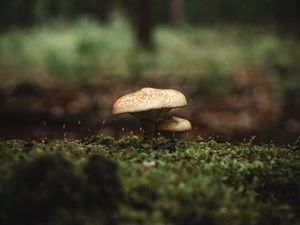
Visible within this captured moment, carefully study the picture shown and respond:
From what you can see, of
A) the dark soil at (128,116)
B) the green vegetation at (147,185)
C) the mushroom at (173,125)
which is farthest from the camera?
the dark soil at (128,116)

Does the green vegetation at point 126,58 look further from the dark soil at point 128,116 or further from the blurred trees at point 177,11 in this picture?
the blurred trees at point 177,11

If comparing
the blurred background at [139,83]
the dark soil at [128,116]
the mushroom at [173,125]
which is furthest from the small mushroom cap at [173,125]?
the dark soil at [128,116]

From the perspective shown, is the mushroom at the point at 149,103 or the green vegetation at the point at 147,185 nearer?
the green vegetation at the point at 147,185

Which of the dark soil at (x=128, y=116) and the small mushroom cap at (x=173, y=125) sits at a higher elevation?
the small mushroom cap at (x=173, y=125)

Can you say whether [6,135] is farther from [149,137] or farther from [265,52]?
[265,52]

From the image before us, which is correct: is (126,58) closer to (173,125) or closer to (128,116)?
(128,116)

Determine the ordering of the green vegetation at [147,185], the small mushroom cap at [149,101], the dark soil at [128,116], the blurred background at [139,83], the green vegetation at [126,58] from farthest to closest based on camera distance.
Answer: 1. the green vegetation at [126,58]
2. the blurred background at [139,83]
3. the dark soil at [128,116]
4. the small mushroom cap at [149,101]
5. the green vegetation at [147,185]
